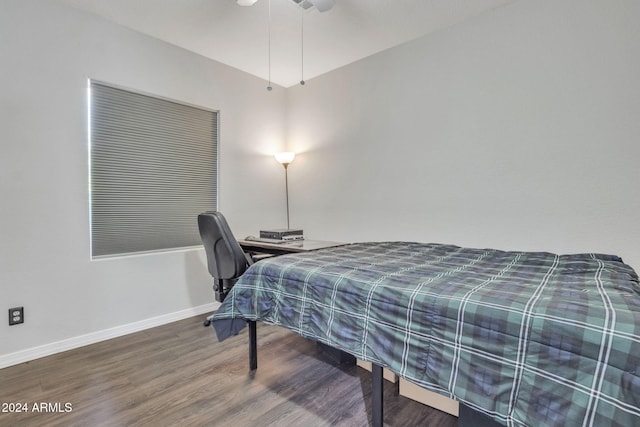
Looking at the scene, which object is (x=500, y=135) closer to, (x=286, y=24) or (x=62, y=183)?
(x=286, y=24)

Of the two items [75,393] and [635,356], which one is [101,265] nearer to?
[75,393]

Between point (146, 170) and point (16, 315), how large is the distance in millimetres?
1315

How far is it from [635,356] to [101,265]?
9.69ft

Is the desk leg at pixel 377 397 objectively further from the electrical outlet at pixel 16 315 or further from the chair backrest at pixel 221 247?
the electrical outlet at pixel 16 315

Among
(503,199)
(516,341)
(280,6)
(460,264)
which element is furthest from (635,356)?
(280,6)

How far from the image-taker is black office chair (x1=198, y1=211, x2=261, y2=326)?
2.20m

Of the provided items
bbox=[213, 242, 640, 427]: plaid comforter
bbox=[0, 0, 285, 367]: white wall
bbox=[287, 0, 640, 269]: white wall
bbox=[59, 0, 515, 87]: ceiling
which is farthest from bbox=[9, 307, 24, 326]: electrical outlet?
bbox=[287, 0, 640, 269]: white wall

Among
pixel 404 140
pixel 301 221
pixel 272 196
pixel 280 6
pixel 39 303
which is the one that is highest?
pixel 280 6

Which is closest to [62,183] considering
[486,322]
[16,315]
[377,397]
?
[16,315]

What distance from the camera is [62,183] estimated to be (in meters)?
2.21

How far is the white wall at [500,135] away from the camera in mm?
1828

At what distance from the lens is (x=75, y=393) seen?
1.71 m

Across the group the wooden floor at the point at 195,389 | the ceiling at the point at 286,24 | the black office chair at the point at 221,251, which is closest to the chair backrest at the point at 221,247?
the black office chair at the point at 221,251

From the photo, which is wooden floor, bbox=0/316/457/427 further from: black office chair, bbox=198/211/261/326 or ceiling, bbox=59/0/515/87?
ceiling, bbox=59/0/515/87
